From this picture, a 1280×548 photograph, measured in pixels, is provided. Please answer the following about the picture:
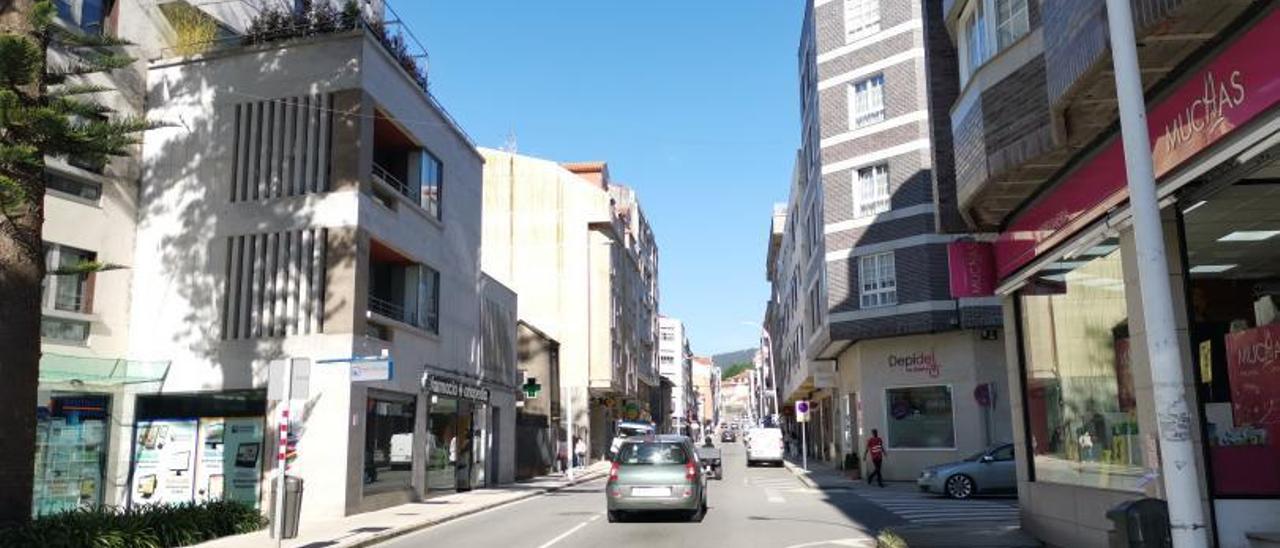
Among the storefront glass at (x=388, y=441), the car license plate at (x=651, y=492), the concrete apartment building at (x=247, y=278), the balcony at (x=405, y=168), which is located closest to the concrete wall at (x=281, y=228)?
the concrete apartment building at (x=247, y=278)

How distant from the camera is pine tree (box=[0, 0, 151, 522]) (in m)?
12.3

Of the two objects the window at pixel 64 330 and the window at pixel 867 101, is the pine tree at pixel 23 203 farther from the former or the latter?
the window at pixel 867 101

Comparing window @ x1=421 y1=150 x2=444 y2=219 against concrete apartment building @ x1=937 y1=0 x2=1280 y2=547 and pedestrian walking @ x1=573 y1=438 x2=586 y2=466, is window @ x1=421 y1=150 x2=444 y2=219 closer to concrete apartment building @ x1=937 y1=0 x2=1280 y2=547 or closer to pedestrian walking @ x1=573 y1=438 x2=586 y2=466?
concrete apartment building @ x1=937 y1=0 x2=1280 y2=547

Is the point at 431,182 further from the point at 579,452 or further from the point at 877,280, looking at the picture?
the point at 579,452

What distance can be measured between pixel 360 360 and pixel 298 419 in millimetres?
5311

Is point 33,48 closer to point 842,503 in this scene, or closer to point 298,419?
point 298,419

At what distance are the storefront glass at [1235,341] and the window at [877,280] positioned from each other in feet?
71.9

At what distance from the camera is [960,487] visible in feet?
77.0

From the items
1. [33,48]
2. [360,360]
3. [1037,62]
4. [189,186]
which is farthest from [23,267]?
[1037,62]

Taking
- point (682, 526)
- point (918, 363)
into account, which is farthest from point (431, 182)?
point (918, 363)

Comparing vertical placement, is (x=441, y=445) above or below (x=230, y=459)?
above

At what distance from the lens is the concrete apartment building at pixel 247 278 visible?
20.5 meters

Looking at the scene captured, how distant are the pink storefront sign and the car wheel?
10.3 metres

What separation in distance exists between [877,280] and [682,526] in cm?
1784
